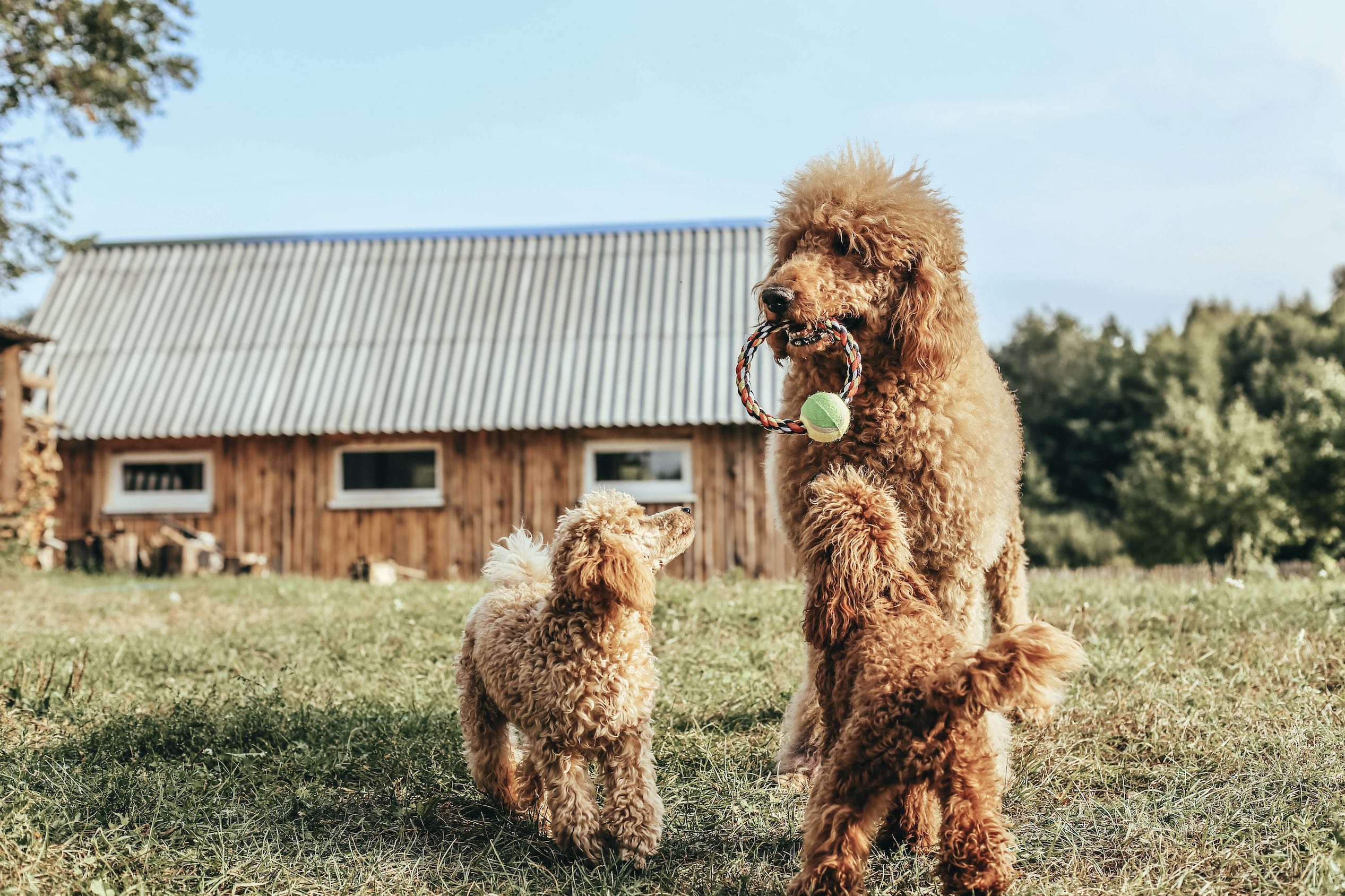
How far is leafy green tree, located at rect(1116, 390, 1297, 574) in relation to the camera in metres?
27.9

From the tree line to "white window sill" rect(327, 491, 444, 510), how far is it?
2032 centimetres

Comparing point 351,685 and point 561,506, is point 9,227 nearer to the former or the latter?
point 561,506

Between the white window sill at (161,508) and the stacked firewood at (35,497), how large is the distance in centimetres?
81

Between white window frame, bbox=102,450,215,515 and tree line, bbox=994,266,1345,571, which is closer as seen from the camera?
white window frame, bbox=102,450,215,515

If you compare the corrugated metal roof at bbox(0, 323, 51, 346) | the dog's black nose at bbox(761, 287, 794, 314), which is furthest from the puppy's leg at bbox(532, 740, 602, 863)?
the corrugated metal roof at bbox(0, 323, 51, 346)

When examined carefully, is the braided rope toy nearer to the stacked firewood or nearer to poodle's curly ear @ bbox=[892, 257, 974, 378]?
poodle's curly ear @ bbox=[892, 257, 974, 378]

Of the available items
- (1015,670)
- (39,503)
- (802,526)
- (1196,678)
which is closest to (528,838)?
(802,526)

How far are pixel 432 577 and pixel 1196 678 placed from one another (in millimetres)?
11130

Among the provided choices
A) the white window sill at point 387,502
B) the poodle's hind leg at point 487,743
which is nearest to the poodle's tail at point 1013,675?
the poodle's hind leg at point 487,743

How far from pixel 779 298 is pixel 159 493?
14.2 meters

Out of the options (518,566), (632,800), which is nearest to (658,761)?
(632,800)

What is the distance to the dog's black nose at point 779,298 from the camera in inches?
136

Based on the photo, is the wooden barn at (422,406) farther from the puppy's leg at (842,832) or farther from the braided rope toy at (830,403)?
the puppy's leg at (842,832)

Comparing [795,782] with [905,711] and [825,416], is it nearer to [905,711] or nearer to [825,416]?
[905,711]
